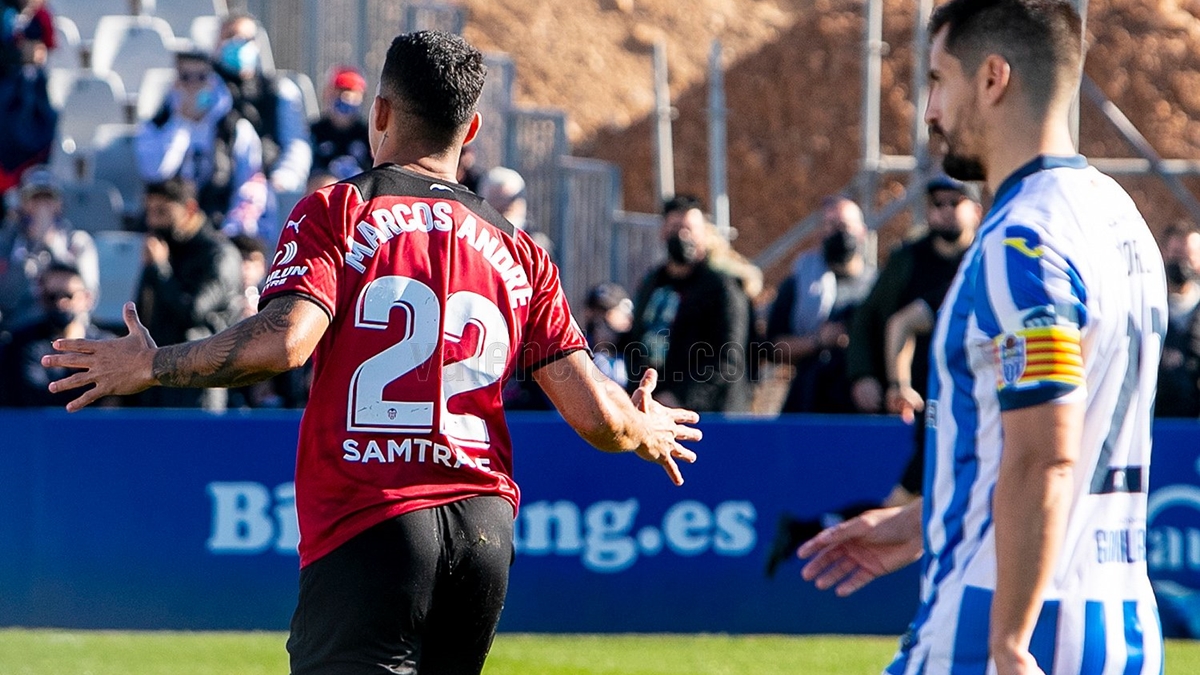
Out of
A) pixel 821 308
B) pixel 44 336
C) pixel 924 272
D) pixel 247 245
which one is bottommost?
pixel 44 336

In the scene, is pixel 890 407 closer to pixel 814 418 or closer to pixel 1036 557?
pixel 814 418

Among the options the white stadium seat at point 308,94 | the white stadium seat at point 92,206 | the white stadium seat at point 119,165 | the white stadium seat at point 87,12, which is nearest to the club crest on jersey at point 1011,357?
the white stadium seat at point 92,206

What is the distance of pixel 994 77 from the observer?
316 centimetres

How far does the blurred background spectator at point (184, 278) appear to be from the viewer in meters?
10.4

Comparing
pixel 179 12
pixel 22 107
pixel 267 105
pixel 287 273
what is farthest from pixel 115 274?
pixel 287 273

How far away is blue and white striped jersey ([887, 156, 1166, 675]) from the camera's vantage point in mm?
2992

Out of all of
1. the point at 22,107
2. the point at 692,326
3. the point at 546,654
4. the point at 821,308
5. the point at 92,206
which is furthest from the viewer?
the point at 92,206

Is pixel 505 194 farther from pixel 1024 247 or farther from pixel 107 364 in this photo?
pixel 1024 247

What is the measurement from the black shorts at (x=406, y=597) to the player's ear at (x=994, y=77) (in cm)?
167

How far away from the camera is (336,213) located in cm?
398

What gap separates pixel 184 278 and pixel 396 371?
6.84 meters

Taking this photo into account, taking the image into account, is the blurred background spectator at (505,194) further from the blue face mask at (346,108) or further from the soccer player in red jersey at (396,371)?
the soccer player in red jersey at (396,371)

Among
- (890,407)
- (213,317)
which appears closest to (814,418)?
(890,407)

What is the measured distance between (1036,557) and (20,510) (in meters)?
7.89
